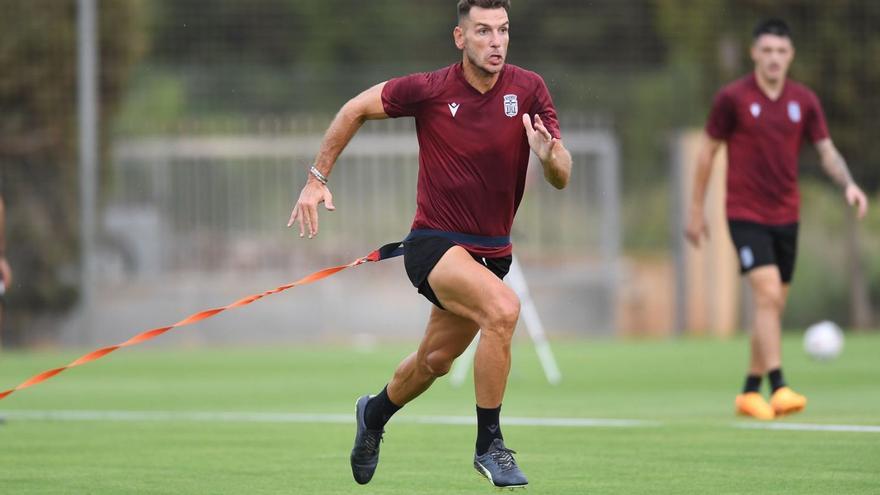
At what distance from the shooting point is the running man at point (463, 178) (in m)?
7.74

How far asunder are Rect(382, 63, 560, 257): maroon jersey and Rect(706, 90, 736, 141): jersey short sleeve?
4044mm

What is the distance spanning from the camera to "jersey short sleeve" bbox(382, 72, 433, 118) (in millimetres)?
8008

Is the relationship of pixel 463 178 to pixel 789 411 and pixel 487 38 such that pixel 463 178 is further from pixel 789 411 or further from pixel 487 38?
pixel 789 411

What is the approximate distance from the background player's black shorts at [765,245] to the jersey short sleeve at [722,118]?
63 cm

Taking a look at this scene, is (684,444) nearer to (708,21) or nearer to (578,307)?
(578,307)

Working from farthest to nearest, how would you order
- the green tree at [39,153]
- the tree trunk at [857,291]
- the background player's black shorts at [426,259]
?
the tree trunk at [857,291], the green tree at [39,153], the background player's black shorts at [426,259]

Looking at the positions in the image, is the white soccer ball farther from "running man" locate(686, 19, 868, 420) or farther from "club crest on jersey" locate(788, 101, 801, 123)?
"club crest on jersey" locate(788, 101, 801, 123)

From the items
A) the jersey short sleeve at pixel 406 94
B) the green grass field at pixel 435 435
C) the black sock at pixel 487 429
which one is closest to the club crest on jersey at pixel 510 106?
the jersey short sleeve at pixel 406 94

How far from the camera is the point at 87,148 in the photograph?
2264 centimetres

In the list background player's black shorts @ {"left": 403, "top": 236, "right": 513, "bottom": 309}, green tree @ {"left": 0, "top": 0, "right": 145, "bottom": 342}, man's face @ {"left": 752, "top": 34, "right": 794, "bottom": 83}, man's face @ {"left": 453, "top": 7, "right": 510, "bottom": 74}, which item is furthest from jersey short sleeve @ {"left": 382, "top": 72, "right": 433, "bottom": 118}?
green tree @ {"left": 0, "top": 0, "right": 145, "bottom": 342}

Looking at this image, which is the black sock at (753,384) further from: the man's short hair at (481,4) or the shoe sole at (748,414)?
the man's short hair at (481,4)

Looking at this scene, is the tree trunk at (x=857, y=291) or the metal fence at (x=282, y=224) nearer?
the metal fence at (x=282, y=224)

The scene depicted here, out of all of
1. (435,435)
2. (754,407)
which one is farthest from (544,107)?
(754,407)

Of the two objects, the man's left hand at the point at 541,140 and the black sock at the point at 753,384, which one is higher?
the man's left hand at the point at 541,140
